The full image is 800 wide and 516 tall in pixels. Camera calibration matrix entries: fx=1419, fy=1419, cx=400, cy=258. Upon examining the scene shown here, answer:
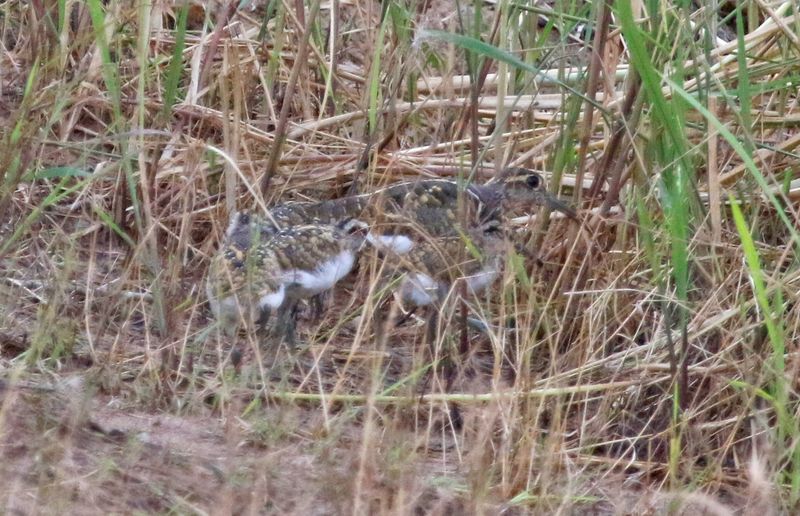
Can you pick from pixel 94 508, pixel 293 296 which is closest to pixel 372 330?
pixel 293 296

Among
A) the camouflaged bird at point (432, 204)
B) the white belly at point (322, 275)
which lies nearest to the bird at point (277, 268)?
the white belly at point (322, 275)

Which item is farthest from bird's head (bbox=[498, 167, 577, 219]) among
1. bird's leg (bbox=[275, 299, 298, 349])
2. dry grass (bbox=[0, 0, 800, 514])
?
bird's leg (bbox=[275, 299, 298, 349])

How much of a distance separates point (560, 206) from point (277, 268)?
2.88 feet

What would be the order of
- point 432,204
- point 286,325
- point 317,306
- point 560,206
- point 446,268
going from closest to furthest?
1. point 446,268
2. point 286,325
3. point 560,206
4. point 317,306
5. point 432,204

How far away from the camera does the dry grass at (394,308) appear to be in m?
3.06

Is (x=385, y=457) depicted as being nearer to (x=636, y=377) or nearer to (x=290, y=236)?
(x=636, y=377)

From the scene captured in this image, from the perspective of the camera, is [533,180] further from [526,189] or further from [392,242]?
[392,242]

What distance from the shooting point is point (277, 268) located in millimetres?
4047

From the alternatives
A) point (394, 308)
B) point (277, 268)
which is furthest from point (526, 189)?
point (394, 308)

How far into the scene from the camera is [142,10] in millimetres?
4176

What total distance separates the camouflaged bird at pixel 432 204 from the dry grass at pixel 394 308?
117 millimetres

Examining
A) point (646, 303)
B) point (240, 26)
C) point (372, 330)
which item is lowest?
point (372, 330)

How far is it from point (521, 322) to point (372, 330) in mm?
525

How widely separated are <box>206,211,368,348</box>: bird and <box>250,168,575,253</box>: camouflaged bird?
101mm
